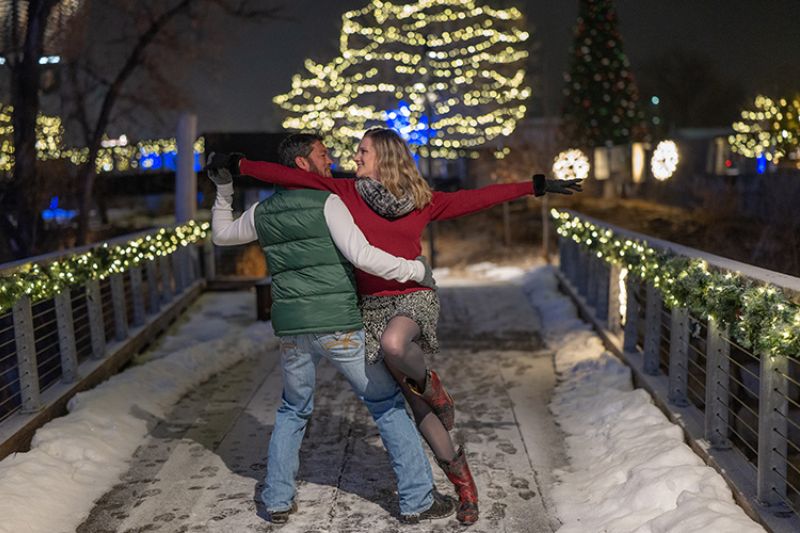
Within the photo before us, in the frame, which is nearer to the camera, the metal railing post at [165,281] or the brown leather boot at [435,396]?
the brown leather boot at [435,396]

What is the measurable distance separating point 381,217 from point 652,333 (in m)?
3.53

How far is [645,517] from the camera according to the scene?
4480mm

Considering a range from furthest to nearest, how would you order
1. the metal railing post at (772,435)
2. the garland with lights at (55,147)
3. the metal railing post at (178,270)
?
the garland with lights at (55,147)
the metal railing post at (178,270)
the metal railing post at (772,435)

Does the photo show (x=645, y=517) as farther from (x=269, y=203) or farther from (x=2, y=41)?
(x=2, y=41)

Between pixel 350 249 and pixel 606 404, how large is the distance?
10.9 ft

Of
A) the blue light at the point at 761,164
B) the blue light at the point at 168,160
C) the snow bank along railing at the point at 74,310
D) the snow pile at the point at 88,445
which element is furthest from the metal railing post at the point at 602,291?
the blue light at the point at 168,160

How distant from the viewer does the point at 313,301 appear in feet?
14.6

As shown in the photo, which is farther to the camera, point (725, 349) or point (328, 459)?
point (328, 459)

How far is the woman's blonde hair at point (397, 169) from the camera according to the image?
4.37m

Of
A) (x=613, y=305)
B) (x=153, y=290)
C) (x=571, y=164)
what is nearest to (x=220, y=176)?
(x=613, y=305)

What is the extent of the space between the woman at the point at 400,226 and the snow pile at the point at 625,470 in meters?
0.89

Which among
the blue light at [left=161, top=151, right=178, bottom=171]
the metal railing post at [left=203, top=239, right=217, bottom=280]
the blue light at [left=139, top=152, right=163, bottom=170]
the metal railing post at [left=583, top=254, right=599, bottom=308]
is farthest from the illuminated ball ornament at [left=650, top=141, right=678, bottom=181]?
the blue light at [left=161, top=151, right=178, bottom=171]

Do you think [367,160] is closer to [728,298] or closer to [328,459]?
[728,298]

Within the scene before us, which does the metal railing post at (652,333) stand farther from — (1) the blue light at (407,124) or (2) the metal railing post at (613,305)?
(1) the blue light at (407,124)
